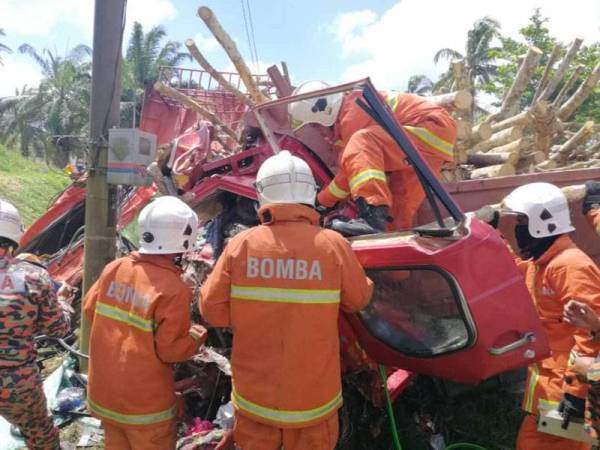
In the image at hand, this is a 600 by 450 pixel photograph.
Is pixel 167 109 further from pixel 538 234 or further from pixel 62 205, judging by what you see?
pixel 538 234

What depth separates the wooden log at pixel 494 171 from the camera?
525 centimetres

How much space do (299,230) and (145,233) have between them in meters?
0.95

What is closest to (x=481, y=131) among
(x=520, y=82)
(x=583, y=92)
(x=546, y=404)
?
(x=520, y=82)

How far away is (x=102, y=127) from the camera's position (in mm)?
3840

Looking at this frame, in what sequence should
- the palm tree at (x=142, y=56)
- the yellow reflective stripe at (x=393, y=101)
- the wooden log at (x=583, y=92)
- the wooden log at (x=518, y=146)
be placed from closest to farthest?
the yellow reflective stripe at (x=393, y=101) < the wooden log at (x=518, y=146) < the wooden log at (x=583, y=92) < the palm tree at (x=142, y=56)

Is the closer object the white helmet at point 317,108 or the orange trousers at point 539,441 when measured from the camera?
the orange trousers at point 539,441

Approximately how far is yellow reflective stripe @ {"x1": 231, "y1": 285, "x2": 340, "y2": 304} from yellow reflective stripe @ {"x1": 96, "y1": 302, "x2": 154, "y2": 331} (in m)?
0.59

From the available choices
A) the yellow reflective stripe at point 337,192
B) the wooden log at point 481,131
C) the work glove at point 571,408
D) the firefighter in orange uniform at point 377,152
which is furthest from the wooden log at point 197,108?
the work glove at point 571,408

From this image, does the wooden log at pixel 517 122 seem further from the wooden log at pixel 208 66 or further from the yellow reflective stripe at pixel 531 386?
the yellow reflective stripe at pixel 531 386

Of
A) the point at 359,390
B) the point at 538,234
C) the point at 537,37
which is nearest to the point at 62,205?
the point at 359,390

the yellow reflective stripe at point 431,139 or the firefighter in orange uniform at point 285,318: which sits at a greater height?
the yellow reflective stripe at point 431,139

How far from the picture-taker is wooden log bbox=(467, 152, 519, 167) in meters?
5.66

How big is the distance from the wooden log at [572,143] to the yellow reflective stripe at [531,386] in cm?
437

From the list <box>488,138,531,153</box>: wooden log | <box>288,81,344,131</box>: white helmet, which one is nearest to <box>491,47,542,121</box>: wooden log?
<box>488,138,531,153</box>: wooden log
